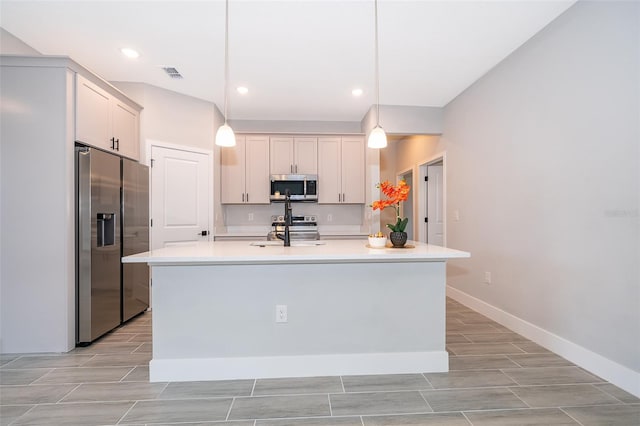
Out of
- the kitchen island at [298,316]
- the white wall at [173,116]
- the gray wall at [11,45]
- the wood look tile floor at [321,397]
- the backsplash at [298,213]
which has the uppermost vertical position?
the gray wall at [11,45]

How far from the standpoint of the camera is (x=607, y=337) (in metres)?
2.19

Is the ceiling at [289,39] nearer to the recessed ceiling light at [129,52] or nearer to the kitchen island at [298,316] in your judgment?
the recessed ceiling light at [129,52]

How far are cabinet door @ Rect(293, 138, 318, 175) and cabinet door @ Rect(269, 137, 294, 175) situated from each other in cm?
9

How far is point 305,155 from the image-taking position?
197 inches

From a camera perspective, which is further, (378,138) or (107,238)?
(107,238)

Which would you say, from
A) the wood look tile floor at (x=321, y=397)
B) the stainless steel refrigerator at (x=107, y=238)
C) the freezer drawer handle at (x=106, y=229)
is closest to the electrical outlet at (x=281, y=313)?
the wood look tile floor at (x=321, y=397)

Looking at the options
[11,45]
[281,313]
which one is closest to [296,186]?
[281,313]

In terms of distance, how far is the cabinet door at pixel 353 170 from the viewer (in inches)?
199

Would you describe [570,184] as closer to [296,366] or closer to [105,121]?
[296,366]

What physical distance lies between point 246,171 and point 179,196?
1.13 metres

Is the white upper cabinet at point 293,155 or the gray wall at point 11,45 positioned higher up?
the gray wall at point 11,45

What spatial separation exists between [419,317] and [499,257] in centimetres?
151

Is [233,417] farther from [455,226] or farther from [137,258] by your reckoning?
[455,226]

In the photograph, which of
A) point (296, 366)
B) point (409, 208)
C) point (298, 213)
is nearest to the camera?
point (296, 366)
